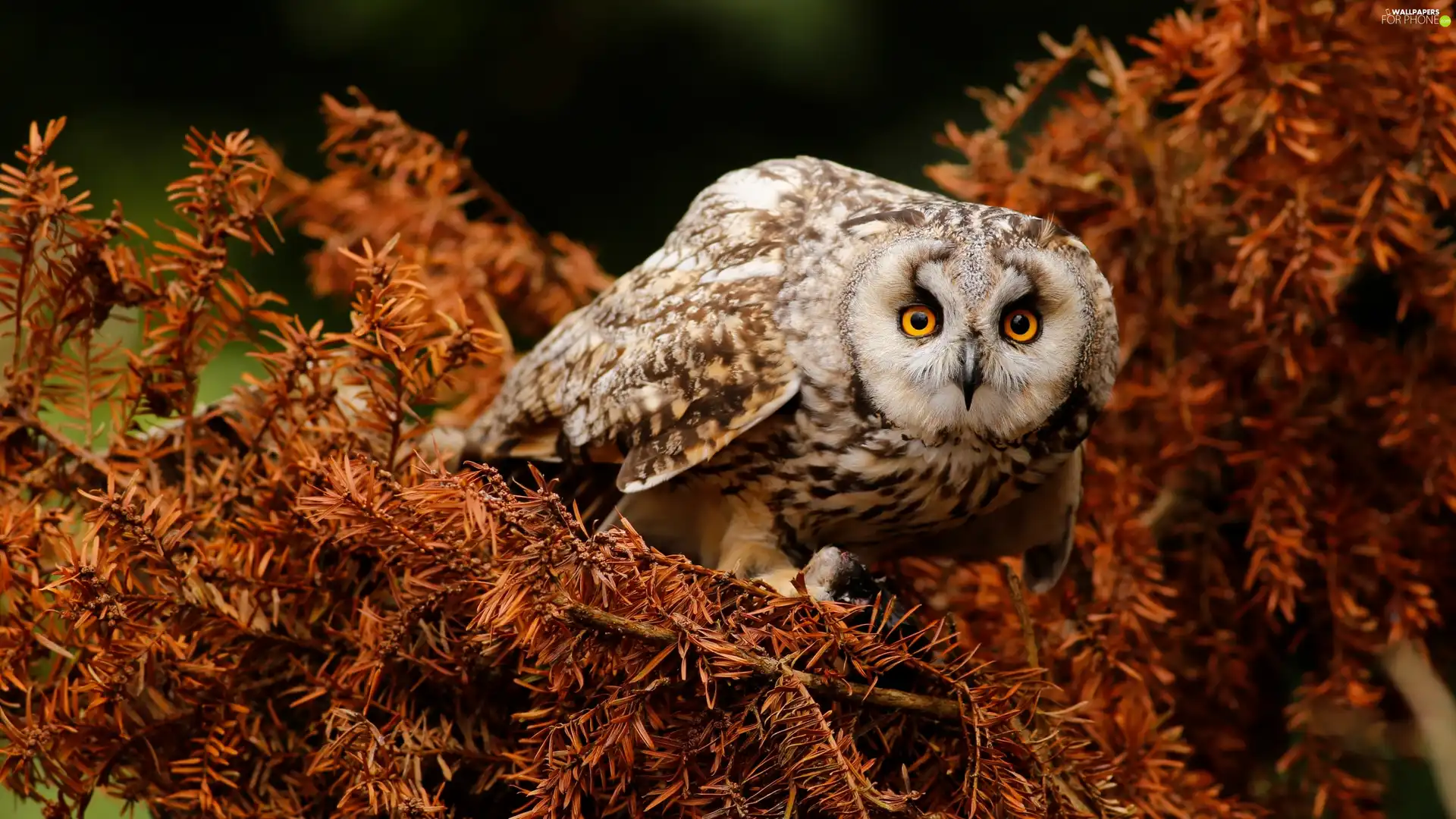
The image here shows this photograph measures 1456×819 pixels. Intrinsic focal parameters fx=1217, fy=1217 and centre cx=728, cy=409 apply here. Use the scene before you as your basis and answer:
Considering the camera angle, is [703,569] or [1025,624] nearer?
[703,569]

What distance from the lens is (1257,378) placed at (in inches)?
50.8

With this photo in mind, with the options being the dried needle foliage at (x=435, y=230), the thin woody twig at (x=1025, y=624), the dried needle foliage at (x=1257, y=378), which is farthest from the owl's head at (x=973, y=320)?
the dried needle foliage at (x=435, y=230)

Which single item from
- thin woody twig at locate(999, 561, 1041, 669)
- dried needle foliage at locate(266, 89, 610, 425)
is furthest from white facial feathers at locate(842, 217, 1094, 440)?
dried needle foliage at locate(266, 89, 610, 425)

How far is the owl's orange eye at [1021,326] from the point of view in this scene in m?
0.98

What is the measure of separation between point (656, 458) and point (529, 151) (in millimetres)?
1622

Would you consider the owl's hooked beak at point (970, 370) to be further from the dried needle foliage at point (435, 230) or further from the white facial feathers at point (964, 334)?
the dried needle foliage at point (435, 230)

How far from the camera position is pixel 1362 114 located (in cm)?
120

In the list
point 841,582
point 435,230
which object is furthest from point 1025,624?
point 435,230

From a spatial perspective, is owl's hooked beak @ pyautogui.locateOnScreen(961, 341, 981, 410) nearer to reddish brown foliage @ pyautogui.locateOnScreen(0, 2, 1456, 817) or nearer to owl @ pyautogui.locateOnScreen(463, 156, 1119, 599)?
owl @ pyautogui.locateOnScreen(463, 156, 1119, 599)

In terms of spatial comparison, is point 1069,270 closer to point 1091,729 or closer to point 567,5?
point 1091,729

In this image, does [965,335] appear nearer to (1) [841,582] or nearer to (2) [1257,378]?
(1) [841,582]

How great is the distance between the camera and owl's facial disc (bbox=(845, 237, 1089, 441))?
948 millimetres

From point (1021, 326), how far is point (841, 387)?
0.51 ft

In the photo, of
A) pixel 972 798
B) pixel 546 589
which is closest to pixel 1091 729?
pixel 972 798
